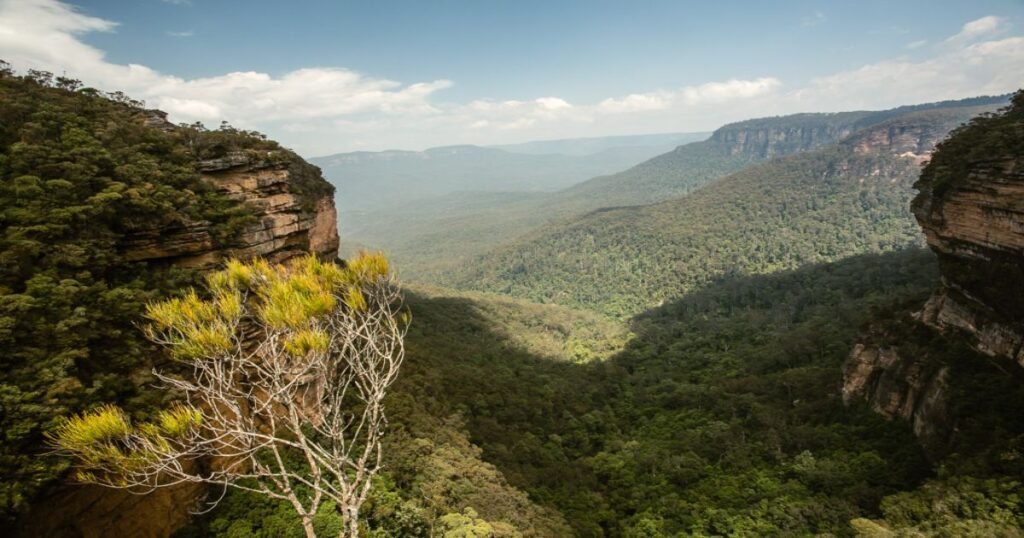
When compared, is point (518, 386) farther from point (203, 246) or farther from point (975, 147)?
point (975, 147)

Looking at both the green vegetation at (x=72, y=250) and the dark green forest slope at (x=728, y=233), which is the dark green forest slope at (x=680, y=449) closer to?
the green vegetation at (x=72, y=250)

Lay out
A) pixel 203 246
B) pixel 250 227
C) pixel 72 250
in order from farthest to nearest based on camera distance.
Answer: pixel 250 227 < pixel 203 246 < pixel 72 250

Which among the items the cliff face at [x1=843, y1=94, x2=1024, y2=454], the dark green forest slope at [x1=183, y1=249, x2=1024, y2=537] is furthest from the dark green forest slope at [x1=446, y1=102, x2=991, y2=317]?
the cliff face at [x1=843, y1=94, x2=1024, y2=454]

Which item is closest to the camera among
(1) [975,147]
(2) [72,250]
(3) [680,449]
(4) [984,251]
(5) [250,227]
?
(2) [72,250]

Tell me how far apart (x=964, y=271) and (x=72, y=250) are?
40306 mm

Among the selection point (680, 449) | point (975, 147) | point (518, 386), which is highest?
point (975, 147)

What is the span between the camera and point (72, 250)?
12031 mm

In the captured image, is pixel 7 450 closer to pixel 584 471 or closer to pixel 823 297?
pixel 584 471

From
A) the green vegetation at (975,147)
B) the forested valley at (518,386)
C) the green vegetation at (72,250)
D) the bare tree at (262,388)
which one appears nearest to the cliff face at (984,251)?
the forested valley at (518,386)

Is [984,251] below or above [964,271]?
above

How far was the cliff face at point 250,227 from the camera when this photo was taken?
1527 cm

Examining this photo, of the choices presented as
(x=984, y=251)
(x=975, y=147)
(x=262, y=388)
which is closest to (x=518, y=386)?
(x=984, y=251)

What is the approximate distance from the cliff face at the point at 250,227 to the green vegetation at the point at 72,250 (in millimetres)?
430

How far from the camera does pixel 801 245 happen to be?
106250 mm
